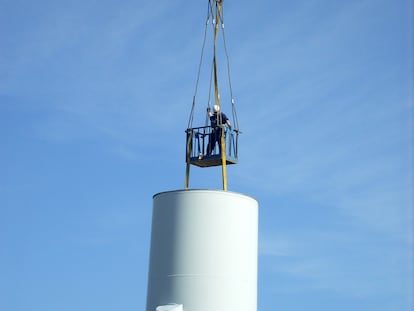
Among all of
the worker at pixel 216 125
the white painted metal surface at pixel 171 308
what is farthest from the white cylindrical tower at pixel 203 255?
the worker at pixel 216 125

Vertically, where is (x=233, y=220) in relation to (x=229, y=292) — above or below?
above

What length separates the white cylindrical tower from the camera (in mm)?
20781

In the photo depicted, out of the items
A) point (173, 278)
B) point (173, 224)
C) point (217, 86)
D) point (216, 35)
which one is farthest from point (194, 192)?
point (216, 35)

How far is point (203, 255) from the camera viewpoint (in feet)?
68.5

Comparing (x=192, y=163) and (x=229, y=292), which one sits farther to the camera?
(x=192, y=163)

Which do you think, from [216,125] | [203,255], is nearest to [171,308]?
[203,255]

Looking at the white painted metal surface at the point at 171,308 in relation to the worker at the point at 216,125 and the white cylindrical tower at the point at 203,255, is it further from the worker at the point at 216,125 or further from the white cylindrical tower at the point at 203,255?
the worker at the point at 216,125

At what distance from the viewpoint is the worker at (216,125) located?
24.2 meters

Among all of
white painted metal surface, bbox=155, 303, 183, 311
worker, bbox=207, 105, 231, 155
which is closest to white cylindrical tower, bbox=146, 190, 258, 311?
white painted metal surface, bbox=155, 303, 183, 311

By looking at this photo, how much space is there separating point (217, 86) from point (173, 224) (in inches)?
222

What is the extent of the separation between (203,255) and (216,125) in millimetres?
4967

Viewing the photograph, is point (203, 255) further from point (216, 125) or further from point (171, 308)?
point (216, 125)

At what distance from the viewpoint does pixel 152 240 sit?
72.3 ft

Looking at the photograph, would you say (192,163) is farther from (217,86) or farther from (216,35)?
(216,35)
